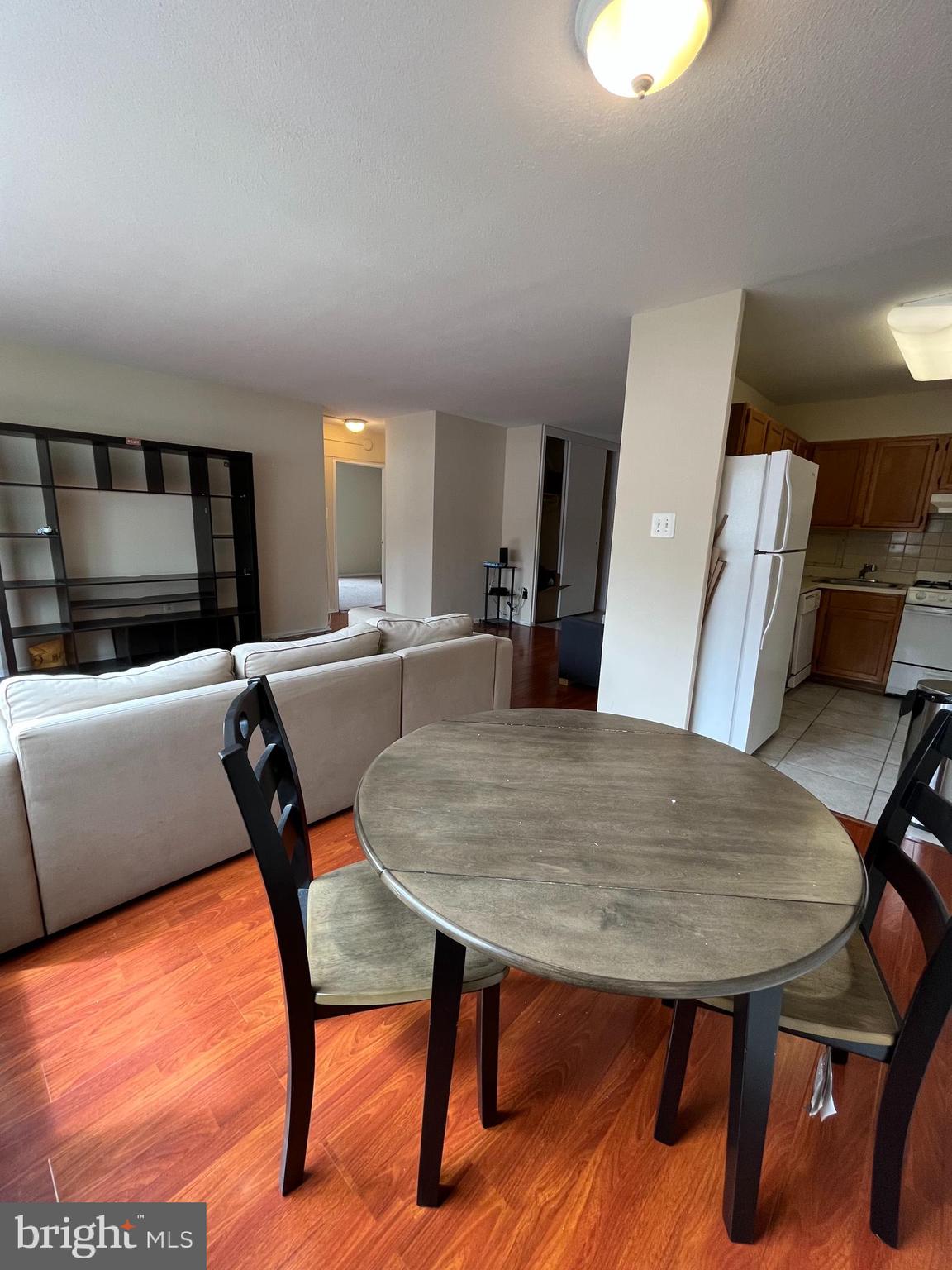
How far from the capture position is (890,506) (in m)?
3.96

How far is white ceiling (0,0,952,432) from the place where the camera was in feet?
3.87

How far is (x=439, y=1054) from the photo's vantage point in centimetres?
89

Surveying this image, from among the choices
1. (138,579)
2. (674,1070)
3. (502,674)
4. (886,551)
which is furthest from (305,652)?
(886,551)

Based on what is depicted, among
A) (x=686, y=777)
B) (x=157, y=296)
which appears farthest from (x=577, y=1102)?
(x=157, y=296)

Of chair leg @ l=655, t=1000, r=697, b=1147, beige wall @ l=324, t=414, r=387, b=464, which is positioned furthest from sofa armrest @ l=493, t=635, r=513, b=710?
beige wall @ l=324, t=414, r=387, b=464

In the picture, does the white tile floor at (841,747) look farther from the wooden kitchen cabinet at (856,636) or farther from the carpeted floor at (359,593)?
the carpeted floor at (359,593)

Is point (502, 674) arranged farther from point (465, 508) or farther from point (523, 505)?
point (523, 505)

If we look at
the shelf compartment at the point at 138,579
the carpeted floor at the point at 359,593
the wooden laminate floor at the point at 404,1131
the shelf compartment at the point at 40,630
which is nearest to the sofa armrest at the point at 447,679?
the wooden laminate floor at the point at 404,1131

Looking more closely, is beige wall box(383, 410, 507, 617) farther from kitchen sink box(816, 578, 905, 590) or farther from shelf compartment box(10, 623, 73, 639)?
kitchen sink box(816, 578, 905, 590)

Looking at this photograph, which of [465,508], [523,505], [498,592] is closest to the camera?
[465,508]

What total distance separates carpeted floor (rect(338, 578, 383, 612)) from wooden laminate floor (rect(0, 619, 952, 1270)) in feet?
17.9

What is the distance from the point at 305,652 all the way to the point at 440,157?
1.73m

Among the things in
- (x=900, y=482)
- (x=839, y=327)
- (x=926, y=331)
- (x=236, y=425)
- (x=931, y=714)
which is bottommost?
(x=931, y=714)

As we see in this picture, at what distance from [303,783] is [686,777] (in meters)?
1.50
